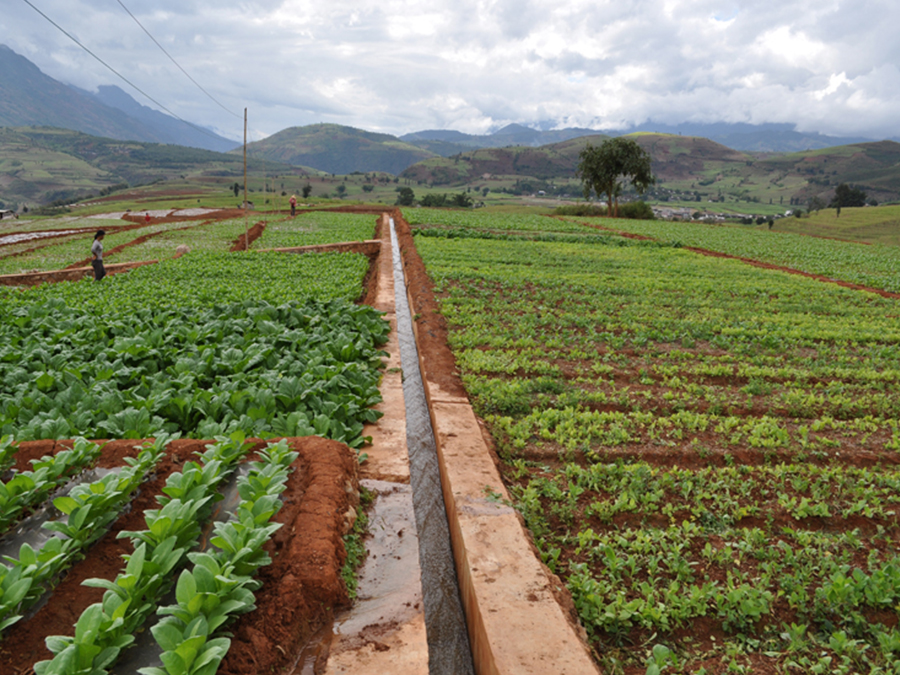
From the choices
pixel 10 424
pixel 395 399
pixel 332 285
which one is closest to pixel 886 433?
pixel 395 399

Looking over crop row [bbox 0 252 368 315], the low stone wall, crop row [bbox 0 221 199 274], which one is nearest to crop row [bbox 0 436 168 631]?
crop row [bbox 0 252 368 315]

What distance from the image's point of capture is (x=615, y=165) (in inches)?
2012

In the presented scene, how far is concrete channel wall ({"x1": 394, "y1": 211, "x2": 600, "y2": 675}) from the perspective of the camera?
3.11 meters

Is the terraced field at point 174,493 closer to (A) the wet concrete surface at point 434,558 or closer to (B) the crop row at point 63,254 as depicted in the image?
(A) the wet concrete surface at point 434,558

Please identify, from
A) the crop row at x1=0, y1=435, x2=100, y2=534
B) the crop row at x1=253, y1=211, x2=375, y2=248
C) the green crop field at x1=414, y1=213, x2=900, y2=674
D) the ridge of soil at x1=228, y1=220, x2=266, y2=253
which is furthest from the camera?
the crop row at x1=253, y1=211, x2=375, y2=248

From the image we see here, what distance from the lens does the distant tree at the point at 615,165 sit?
5050cm

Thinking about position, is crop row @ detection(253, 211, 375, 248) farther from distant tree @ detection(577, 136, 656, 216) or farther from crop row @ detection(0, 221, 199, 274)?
distant tree @ detection(577, 136, 656, 216)

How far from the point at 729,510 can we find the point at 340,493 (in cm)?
370

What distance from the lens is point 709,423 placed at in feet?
20.9

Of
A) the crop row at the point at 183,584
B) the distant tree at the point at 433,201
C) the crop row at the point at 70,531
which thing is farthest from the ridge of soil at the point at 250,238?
the distant tree at the point at 433,201

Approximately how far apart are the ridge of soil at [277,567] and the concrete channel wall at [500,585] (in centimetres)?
102

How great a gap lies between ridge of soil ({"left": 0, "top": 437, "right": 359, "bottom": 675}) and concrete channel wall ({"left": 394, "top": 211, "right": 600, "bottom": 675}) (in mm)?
1023

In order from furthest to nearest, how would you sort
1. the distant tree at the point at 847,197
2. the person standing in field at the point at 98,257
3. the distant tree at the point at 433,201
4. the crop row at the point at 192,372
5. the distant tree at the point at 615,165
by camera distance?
1. the distant tree at the point at 847,197
2. the distant tree at the point at 433,201
3. the distant tree at the point at 615,165
4. the person standing in field at the point at 98,257
5. the crop row at the point at 192,372

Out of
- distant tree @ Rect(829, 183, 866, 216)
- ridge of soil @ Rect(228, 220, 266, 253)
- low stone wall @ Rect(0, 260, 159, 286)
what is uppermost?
distant tree @ Rect(829, 183, 866, 216)
